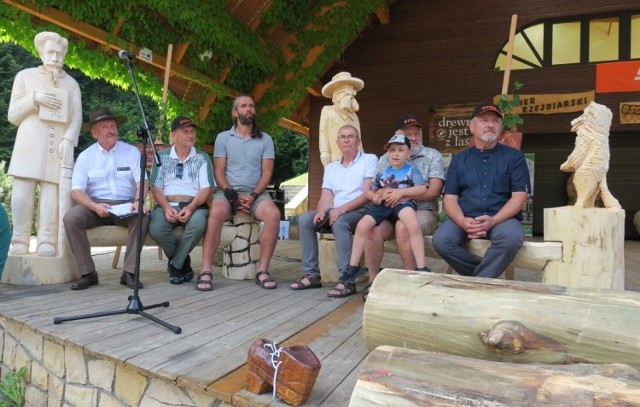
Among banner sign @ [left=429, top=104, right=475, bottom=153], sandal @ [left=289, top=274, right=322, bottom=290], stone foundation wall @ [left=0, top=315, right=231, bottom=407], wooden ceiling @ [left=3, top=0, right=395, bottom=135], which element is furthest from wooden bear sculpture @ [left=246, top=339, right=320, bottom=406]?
banner sign @ [left=429, top=104, right=475, bottom=153]

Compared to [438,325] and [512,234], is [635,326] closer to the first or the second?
[438,325]

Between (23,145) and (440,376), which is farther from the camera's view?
(23,145)

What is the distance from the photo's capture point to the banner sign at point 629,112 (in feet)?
23.1

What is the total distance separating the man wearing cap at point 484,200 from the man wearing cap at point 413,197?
0.22m

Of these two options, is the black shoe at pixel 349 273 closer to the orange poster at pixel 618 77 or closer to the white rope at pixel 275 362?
the white rope at pixel 275 362

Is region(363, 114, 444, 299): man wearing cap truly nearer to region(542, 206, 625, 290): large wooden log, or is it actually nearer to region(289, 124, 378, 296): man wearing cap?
region(289, 124, 378, 296): man wearing cap

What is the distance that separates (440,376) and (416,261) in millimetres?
1566

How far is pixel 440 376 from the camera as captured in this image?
4.08ft

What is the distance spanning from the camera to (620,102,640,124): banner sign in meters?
7.05

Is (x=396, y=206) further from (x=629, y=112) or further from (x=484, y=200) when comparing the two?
(x=629, y=112)

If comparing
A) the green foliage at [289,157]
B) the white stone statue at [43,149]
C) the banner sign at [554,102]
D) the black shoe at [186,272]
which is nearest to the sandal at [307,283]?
the black shoe at [186,272]

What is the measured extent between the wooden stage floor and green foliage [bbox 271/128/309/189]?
11854 mm

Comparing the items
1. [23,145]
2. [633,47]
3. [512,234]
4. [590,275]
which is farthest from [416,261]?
[633,47]

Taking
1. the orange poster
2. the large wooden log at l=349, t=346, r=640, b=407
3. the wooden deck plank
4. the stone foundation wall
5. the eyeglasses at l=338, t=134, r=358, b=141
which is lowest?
the stone foundation wall
